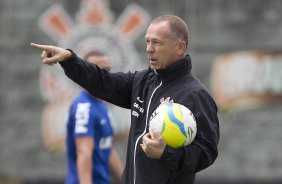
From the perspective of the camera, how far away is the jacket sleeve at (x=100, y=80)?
4.98 metres

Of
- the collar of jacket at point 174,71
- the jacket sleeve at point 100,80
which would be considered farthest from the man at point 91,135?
the collar of jacket at point 174,71

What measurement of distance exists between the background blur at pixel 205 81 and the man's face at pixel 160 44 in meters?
5.96

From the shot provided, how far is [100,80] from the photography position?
515 centimetres

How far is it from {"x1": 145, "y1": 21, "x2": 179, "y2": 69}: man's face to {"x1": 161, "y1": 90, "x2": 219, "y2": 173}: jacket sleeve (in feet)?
0.88

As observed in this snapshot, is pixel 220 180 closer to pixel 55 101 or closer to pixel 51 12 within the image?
pixel 55 101

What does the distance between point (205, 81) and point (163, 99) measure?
600cm

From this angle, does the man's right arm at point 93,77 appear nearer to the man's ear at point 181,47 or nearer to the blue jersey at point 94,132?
A: the man's ear at point 181,47

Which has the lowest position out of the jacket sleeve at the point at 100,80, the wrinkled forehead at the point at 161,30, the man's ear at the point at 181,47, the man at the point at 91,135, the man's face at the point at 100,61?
the man at the point at 91,135

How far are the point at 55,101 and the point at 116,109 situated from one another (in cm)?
79

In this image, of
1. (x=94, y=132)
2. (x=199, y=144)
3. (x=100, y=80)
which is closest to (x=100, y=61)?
(x=94, y=132)

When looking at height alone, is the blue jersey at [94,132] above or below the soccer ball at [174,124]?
below

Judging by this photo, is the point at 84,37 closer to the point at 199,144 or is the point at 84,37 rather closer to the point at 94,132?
the point at 94,132

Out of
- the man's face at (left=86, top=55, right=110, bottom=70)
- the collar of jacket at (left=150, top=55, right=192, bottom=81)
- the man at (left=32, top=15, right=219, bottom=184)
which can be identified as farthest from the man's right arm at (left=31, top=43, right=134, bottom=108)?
the man's face at (left=86, top=55, right=110, bottom=70)

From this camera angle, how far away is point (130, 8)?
35.6ft
